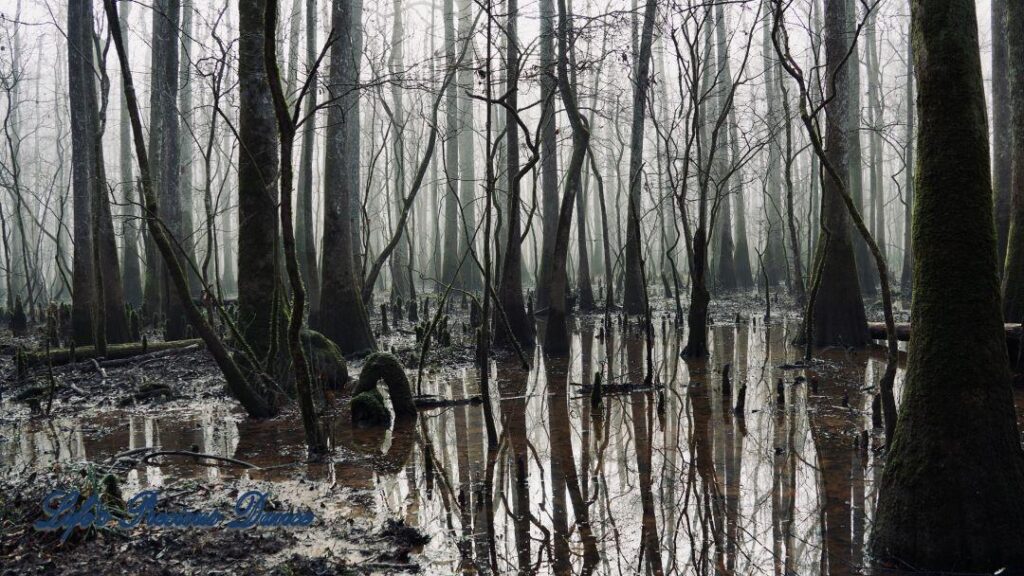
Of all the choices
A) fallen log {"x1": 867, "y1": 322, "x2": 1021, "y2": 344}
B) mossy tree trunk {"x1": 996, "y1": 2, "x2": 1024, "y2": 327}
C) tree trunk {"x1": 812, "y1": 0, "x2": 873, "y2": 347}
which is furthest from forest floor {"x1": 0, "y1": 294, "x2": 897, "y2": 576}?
mossy tree trunk {"x1": 996, "y1": 2, "x2": 1024, "y2": 327}

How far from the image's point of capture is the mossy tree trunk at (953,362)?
9.70ft

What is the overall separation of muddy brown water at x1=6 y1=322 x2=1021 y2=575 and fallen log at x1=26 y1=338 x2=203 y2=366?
7.54 ft

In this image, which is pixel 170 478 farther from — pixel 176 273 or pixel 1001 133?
pixel 1001 133

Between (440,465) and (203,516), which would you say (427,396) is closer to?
(440,465)

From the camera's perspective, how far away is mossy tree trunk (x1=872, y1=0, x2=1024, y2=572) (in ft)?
9.70

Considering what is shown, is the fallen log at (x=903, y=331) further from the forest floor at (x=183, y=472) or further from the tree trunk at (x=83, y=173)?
the tree trunk at (x=83, y=173)

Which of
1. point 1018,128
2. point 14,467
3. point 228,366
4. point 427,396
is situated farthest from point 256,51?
point 1018,128

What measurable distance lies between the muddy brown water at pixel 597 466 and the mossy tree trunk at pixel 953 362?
0.36m

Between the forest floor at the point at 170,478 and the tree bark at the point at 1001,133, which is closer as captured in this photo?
the forest floor at the point at 170,478

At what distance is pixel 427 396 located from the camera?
6.85 meters

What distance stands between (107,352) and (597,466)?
6.47 meters

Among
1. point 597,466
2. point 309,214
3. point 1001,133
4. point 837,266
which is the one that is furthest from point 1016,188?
point 309,214

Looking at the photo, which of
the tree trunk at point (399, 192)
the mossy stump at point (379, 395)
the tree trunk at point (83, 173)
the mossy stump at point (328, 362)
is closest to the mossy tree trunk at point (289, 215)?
the mossy stump at point (379, 395)

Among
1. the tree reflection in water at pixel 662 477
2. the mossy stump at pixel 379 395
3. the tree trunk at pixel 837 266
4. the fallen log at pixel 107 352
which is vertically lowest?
the tree reflection in water at pixel 662 477
